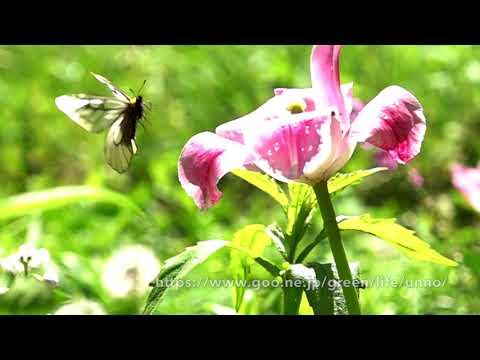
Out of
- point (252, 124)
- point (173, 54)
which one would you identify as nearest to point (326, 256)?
point (252, 124)

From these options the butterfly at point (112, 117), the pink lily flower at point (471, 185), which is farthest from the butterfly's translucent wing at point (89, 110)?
the pink lily flower at point (471, 185)

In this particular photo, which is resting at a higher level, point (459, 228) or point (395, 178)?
point (395, 178)

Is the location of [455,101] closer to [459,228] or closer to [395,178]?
[395,178]

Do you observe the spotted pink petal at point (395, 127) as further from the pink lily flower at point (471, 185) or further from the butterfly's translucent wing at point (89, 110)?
the pink lily flower at point (471, 185)

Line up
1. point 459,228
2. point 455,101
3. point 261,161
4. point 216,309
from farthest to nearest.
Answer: point 455,101 → point 459,228 → point 216,309 → point 261,161

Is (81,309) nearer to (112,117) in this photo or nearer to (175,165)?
(112,117)

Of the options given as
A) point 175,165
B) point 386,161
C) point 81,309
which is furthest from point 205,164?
point 175,165
